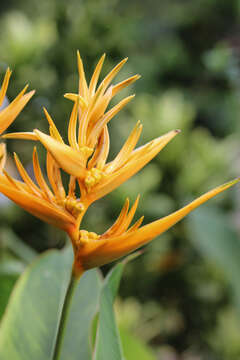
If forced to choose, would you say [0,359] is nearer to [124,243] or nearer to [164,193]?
[124,243]

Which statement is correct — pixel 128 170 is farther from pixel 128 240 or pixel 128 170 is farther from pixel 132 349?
pixel 132 349

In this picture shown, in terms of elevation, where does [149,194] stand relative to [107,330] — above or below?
below

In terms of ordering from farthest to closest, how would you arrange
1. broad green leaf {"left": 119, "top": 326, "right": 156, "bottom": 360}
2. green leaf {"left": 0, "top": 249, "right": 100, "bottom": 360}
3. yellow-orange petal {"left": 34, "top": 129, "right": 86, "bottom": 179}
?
broad green leaf {"left": 119, "top": 326, "right": 156, "bottom": 360} → green leaf {"left": 0, "top": 249, "right": 100, "bottom": 360} → yellow-orange petal {"left": 34, "top": 129, "right": 86, "bottom": 179}

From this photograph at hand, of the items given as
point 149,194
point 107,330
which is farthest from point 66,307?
point 149,194

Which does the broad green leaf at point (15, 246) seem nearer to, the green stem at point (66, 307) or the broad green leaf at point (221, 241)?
the broad green leaf at point (221, 241)

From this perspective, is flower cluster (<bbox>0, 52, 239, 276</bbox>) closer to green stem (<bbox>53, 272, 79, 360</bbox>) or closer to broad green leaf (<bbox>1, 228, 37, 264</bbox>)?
green stem (<bbox>53, 272, 79, 360</bbox>)

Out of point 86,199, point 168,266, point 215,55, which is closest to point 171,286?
point 168,266

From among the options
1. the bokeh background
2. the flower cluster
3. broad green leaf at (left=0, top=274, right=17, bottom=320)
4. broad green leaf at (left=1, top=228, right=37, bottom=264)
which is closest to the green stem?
the flower cluster
